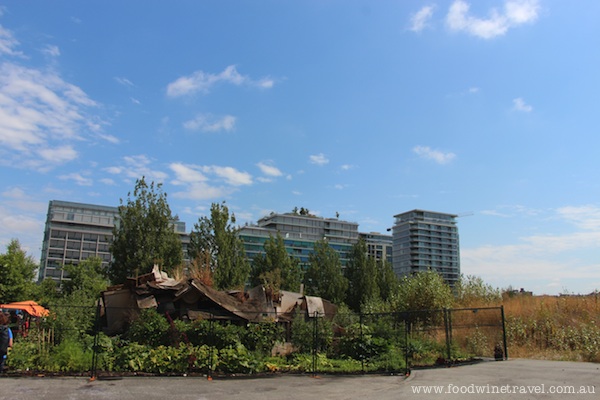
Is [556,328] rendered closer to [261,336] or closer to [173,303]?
[261,336]

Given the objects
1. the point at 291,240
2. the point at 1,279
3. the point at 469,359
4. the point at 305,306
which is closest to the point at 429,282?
the point at 305,306

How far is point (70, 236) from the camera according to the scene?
135 metres

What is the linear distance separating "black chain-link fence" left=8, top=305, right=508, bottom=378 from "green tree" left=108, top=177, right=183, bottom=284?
24.5 ft

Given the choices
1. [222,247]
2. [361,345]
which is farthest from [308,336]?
[222,247]

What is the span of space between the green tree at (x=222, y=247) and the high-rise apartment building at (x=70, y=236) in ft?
326

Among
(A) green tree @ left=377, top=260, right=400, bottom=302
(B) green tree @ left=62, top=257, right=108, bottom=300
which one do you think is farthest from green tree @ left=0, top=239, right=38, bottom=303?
(A) green tree @ left=377, top=260, right=400, bottom=302

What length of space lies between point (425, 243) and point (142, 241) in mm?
165577

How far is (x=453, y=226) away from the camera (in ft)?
617

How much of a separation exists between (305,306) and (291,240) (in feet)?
382

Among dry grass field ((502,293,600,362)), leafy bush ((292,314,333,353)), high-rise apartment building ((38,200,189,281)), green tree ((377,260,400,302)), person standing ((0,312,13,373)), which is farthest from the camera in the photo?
high-rise apartment building ((38,200,189,281))

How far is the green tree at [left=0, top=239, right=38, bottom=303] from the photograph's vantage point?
2677 centimetres

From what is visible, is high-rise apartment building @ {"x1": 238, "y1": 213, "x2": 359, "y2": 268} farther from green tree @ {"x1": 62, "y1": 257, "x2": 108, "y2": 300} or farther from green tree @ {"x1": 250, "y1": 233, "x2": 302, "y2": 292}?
green tree @ {"x1": 62, "y1": 257, "x2": 108, "y2": 300}

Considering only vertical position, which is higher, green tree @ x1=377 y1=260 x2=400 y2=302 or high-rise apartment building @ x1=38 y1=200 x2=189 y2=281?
high-rise apartment building @ x1=38 y1=200 x2=189 y2=281

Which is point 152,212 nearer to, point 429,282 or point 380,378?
point 429,282
